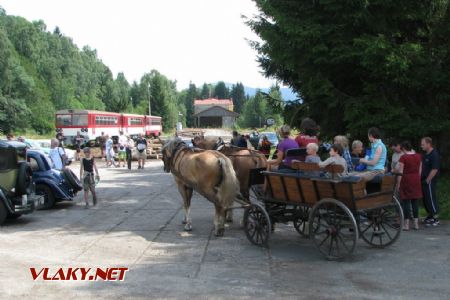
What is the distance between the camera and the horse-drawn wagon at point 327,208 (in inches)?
277

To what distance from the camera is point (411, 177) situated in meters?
9.33

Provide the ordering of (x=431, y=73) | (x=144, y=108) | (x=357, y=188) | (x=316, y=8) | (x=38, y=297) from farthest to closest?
(x=144, y=108)
(x=316, y=8)
(x=431, y=73)
(x=357, y=188)
(x=38, y=297)

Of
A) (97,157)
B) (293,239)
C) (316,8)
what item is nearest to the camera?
(293,239)

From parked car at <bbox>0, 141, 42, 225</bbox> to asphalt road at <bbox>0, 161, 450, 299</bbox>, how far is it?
36 cm

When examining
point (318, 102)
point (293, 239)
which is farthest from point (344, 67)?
point (293, 239)

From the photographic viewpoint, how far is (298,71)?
1271 cm

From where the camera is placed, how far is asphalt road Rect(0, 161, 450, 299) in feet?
19.2

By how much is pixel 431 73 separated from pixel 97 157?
2471cm

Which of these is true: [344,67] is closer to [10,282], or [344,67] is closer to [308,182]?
[308,182]

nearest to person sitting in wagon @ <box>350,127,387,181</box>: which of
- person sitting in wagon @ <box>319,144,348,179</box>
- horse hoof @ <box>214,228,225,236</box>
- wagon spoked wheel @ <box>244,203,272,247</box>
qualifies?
person sitting in wagon @ <box>319,144,348,179</box>

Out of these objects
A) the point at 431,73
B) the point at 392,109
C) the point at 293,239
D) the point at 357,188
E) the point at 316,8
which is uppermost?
the point at 316,8

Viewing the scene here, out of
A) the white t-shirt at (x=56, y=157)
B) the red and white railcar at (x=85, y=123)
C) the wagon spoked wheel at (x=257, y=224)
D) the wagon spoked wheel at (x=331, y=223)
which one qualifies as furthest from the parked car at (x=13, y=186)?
the red and white railcar at (x=85, y=123)

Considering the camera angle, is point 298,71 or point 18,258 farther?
point 298,71

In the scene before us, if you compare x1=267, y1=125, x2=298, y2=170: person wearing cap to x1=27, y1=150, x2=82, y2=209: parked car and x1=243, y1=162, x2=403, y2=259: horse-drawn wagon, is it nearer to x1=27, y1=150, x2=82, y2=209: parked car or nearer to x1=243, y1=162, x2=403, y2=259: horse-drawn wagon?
x1=243, y1=162, x2=403, y2=259: horse-drawn wagon
